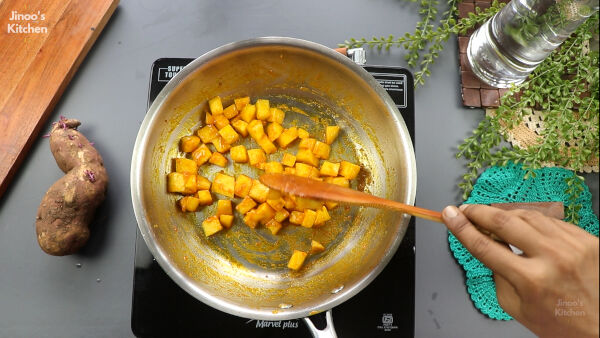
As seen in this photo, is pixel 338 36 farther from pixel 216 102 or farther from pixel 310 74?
pixel 216 102

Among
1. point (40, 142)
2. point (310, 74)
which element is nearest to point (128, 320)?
point (40, 142)

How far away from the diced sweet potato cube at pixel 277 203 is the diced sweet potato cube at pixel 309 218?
10cm

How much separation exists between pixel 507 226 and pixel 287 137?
0.90m

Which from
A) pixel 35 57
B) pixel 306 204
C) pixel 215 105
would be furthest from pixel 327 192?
pixel 35 57

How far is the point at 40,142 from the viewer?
63.6 inches

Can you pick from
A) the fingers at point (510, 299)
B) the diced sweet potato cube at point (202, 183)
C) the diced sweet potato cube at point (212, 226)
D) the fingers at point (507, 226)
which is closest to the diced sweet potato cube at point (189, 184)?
the diced sweet potato cube at point (202, 183)

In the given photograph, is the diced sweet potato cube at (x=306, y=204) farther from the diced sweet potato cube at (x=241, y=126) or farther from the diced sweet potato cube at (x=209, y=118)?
the diced sweet potato cube at (x=209, y=118)

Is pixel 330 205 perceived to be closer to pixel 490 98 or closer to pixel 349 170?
pixel 349 170

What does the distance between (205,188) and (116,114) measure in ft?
1.65

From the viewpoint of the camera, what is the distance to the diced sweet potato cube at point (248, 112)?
1614 mm

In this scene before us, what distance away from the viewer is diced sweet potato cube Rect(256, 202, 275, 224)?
60.7 inches

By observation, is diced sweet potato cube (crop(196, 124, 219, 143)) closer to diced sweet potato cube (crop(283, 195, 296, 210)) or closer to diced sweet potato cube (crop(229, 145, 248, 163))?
diced sweet potato cube (crop(229, 145, 248, 163))

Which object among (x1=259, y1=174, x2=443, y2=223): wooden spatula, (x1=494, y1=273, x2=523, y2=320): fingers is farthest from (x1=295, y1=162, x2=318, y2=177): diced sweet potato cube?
(x1=494, y1=273, x2=523, y2=320): fingers

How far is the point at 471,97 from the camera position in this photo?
5.52ft
